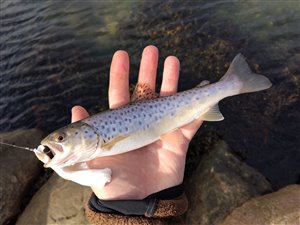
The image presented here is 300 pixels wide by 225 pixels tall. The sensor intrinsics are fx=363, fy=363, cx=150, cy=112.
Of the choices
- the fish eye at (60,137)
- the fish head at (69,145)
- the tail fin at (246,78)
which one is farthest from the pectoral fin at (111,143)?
the tail fin at (246,78)

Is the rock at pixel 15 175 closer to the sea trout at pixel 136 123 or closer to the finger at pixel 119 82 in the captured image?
the finger at pixel 119 82

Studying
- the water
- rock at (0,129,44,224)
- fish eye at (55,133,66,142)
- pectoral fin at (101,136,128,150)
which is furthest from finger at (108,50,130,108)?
rock at (0,129,44,224)

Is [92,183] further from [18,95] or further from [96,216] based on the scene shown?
[18,95]

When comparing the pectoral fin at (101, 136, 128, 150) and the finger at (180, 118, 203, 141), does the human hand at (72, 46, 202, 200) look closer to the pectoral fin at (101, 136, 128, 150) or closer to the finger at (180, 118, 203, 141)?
the finger at (180, 118, 203, 141)

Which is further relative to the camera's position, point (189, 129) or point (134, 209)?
point (189, 129)

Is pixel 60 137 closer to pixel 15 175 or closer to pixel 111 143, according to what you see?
pixel 111 143

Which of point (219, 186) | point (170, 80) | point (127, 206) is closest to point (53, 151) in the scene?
point (127, 206)

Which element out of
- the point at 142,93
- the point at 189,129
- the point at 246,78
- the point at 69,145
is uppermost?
the point at 69,145

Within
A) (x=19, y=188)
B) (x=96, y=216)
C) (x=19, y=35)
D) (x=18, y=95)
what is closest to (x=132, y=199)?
(x=96, y=216)
